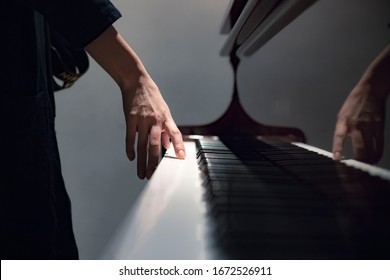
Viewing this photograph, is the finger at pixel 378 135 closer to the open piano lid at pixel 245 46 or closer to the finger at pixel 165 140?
the open piano lid at pixel 245 46

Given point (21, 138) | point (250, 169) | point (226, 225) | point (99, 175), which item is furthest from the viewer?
point (99, 175)

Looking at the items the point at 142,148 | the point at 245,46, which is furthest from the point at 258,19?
the point at 142,148

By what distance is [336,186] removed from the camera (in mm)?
464

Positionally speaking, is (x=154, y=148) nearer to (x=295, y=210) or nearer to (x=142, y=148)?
(x=142, y=148)

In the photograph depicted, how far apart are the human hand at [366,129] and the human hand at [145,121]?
28cm

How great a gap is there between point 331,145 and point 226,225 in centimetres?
47

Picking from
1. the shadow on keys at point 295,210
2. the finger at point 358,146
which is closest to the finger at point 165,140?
the shadow on keys at point 295,210

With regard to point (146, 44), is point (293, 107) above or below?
below

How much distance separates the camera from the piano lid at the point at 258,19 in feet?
2.13

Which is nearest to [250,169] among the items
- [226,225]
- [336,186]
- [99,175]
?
[336,186]

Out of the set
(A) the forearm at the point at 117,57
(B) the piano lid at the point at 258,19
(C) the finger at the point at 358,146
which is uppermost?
(B) the piano lid at the point at 258,19

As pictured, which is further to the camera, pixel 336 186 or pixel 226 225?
pixel 336 186
